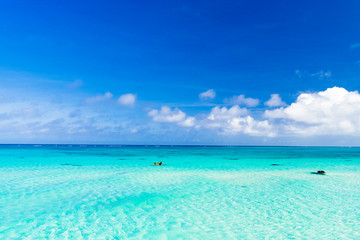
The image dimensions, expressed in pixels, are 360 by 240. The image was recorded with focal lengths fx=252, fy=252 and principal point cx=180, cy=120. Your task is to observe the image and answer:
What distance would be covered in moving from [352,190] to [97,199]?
610 inches

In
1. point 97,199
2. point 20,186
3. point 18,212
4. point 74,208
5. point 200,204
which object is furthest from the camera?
point 20,186

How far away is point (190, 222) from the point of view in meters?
9.84

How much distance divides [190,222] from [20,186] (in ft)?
42.2

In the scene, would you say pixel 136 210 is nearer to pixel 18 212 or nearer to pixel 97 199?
pixel 97 199

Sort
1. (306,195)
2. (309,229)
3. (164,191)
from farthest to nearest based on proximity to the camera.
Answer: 1. (164,191)
2. (306,195)
3. (309,229)

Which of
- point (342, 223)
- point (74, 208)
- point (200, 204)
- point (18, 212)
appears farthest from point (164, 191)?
point (342, 223)

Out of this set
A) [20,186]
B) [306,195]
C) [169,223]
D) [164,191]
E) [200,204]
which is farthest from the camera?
[20,186]

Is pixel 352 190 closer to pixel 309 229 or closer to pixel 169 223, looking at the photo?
pixel 309 229

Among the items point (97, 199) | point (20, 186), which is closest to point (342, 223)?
point (97, 199)

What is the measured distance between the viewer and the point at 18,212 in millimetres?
10859

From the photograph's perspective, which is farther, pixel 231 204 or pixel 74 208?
pixel 231 204

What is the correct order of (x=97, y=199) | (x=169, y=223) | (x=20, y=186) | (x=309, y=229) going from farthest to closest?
1. (x=20, y=186)
2. (x=97, y=199)
3. (x=169, y=223)
4. (x=309, y=229)

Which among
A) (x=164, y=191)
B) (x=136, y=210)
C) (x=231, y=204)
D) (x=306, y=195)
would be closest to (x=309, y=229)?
(x=231, y=204)

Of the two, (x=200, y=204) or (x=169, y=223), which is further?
(x=200, y=204)
